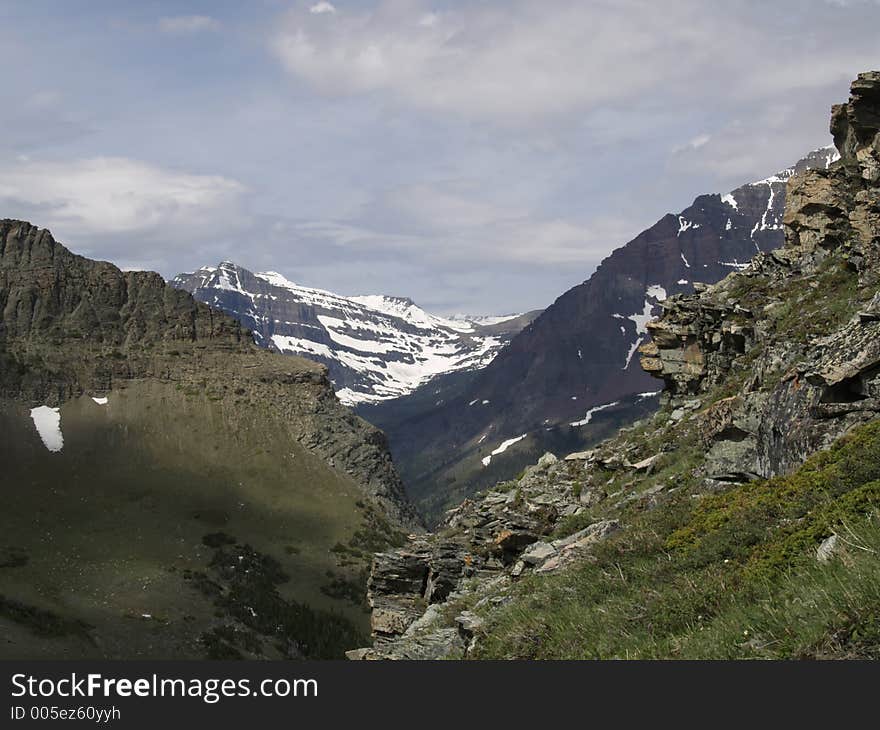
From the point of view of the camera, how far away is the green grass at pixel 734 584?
9.23 metres

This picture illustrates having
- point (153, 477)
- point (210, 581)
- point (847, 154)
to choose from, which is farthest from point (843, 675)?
point (153, 477)

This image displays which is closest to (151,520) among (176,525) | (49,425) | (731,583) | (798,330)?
(176,525)

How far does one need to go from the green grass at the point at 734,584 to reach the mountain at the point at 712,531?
36 millimetres

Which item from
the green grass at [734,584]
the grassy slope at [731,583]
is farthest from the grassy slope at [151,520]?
the green grass at [734,584]

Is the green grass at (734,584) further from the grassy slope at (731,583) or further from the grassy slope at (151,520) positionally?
the grassy slope at (151,520)

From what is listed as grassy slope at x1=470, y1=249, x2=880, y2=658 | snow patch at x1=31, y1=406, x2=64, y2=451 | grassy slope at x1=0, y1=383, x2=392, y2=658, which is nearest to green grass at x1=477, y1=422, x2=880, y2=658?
grassy slope at x1=470, y1=249, x2=880, y2=658

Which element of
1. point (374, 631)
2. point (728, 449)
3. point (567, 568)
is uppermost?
point (728, 449)

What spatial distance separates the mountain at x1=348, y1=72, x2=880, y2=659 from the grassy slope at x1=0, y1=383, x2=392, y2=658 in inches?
2774

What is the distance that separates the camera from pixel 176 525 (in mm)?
149250

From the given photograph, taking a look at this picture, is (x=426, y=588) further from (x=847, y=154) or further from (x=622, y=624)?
(x=847, y=154)

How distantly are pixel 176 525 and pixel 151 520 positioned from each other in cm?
520

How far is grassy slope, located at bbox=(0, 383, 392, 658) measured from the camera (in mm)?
106312

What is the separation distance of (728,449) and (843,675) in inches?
565

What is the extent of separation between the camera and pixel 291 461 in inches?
7170
